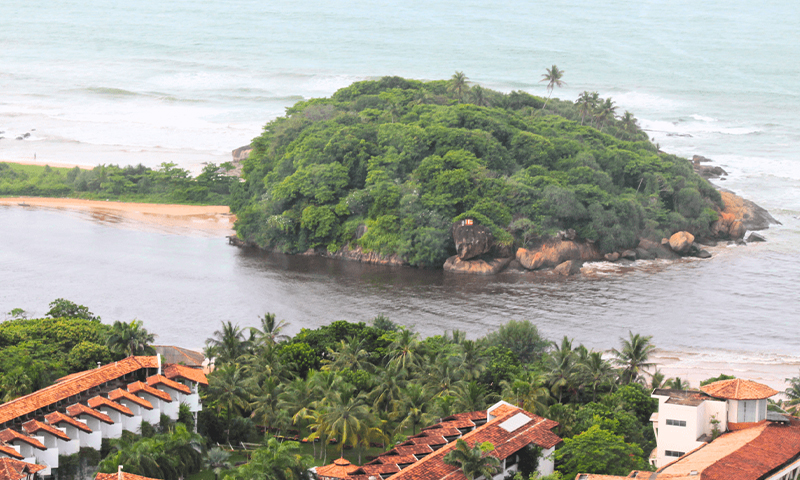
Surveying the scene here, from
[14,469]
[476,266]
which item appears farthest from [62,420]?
[476,266]

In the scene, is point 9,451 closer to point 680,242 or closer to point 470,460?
point 470,460

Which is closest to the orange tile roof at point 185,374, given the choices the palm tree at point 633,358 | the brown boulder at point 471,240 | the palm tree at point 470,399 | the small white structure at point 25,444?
the small white structure at point 25,444

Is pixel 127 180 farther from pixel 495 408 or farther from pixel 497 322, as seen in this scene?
pixel 495 408

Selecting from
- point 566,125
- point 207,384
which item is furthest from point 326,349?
point 566,125

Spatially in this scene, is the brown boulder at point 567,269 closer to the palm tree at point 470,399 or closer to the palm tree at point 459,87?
the palm tree at point 459,87

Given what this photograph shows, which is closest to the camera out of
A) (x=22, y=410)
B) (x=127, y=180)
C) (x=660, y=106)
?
(x=22, y=410)

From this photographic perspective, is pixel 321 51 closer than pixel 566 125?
No
